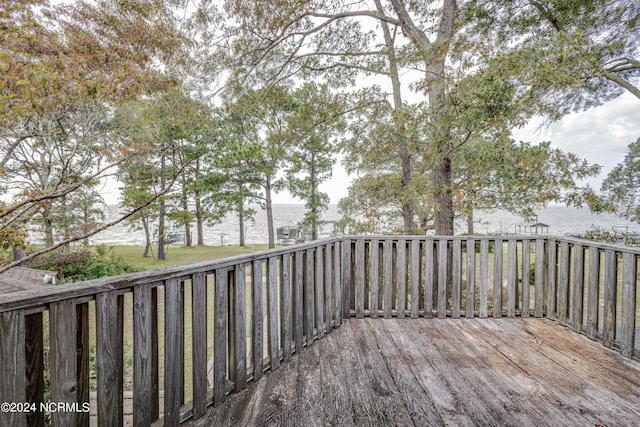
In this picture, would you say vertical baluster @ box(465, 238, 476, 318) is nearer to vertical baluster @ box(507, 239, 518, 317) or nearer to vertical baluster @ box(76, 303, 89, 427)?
vertical baluster @ box(507, 239, 518, 317)

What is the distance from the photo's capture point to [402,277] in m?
3.22

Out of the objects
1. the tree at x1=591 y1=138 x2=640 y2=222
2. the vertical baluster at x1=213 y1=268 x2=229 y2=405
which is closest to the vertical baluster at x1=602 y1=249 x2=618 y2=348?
the vertical baluster at x1=213 y1=268 x2=229 y2=405

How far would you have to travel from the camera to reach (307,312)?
8.38 feet

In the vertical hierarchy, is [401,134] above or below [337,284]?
above

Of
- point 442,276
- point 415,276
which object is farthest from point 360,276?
point 442,276

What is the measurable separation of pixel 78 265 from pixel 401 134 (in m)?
10.5

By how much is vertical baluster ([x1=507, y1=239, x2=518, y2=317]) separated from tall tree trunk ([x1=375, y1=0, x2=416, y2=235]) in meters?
2.20

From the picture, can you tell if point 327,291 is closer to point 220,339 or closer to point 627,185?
point 220,339

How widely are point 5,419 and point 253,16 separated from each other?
5.79m

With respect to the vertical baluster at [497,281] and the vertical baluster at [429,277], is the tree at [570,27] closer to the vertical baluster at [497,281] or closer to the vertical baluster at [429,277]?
the vertical baluster at [497,281]

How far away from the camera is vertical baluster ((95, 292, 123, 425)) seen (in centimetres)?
128

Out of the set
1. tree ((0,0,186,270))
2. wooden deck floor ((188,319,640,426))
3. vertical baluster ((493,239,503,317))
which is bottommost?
A: wooden deck floor ((188,319,640,426))

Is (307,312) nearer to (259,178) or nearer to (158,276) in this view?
(158,276)

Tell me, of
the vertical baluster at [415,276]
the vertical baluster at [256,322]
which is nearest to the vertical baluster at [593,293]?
the vertical baluster at [415,276]
